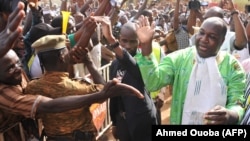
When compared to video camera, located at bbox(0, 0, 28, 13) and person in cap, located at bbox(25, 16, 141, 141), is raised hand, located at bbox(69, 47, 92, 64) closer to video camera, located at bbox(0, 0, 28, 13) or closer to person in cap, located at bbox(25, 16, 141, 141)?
person in cap, located at bbox(25, 16, 141, 141)

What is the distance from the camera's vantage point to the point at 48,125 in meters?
2.58

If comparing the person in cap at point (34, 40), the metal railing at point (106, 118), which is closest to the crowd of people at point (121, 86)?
the person in cap at point (34, 40)

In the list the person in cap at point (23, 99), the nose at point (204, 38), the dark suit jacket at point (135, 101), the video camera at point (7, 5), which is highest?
the video camera at point (7, 5)

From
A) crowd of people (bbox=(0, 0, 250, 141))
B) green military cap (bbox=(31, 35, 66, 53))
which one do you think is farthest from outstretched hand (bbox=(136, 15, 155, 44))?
green military cap (bbox=(31, 35, 66, 53))

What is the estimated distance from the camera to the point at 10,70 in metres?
2.29

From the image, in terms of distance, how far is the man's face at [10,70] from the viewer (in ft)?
7.43

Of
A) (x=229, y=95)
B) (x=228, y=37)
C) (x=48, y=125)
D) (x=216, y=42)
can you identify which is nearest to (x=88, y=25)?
(x=48, y=125)

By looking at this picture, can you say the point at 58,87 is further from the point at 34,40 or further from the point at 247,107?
the point at 34,40

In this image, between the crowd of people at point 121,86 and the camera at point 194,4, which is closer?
the crowd of people at point 121,86

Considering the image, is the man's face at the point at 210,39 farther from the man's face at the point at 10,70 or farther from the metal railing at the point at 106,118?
the metal railing at the point at 106,118

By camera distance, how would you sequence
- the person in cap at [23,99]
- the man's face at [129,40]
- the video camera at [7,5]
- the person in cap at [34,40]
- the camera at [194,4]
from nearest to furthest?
1. the person in cap at [23,99]
2. the video camera at [7,5]
3. the person in cap at [34,40]
4. the man's face at [129,40]
5. the camera at [194,4]

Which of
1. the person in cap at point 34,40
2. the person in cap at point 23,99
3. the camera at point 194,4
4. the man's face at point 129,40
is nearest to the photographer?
the person in cap at point 23,99

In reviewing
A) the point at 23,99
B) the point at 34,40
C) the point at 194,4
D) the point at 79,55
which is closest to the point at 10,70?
the point at 23,99

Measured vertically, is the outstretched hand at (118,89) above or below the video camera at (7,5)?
below
